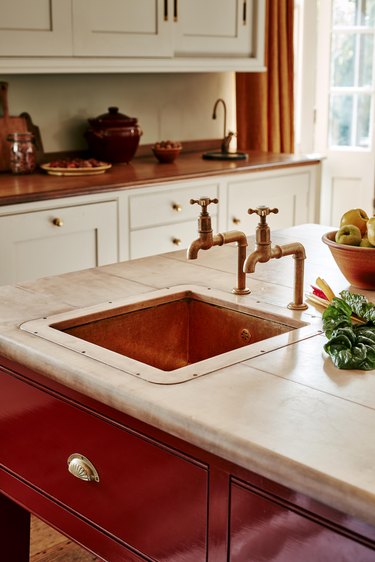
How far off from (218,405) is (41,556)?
1.35 m

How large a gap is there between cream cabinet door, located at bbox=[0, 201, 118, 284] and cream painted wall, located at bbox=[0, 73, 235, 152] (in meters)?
0.79

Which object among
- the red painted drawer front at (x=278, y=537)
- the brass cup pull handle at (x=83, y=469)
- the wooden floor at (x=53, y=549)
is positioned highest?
the red painted drawer front at (x=278, y=537)

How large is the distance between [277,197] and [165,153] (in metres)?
0.64

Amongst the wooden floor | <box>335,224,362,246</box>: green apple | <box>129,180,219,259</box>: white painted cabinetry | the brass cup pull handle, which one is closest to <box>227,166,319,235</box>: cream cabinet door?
<box>129,180,219,259</box>: white painted cabinetry

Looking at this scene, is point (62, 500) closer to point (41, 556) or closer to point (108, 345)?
point (108, 345)

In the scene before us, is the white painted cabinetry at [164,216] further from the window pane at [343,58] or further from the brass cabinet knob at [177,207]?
the window pane at [343,58]

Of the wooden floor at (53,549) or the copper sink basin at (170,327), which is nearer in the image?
the copper sink basin at (170,327)

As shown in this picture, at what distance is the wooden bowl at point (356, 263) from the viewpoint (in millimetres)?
1835

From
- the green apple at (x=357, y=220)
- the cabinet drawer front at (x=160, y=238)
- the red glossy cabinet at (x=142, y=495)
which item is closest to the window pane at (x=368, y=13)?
the cabinet drawer front at (x=160, y=238)

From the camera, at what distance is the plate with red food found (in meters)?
3.61

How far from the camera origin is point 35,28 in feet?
11.0

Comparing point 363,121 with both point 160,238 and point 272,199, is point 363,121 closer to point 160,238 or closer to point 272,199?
point 272,199

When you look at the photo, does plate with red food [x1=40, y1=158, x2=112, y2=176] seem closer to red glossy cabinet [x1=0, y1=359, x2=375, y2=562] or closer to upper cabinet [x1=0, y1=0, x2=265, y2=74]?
upper cabinet [x1=0, y1=0, x2=265, y2=74]

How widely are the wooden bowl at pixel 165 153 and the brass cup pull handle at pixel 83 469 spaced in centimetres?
283
